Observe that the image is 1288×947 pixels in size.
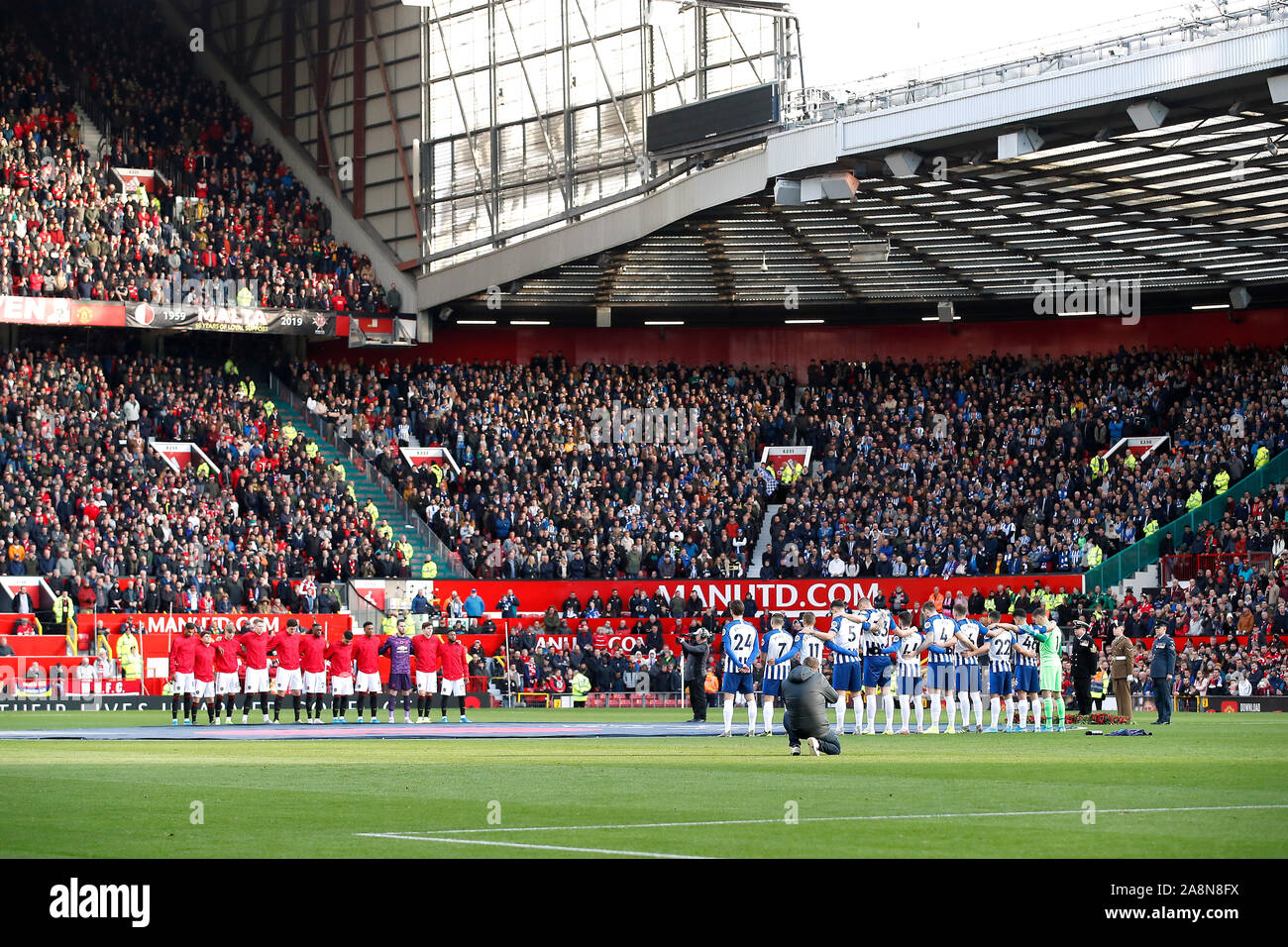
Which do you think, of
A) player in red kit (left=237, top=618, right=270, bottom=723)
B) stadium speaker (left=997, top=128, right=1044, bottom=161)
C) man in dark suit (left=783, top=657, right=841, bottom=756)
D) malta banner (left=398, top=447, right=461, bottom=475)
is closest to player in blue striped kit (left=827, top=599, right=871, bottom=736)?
man in dark suit (left=783, top=657, right=841, bottom=756)

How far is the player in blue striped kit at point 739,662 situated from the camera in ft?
97.8

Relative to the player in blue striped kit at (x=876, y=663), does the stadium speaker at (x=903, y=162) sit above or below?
above

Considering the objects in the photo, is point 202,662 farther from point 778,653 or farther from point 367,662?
point 778,653

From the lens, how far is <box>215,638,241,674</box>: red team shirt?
35.0m

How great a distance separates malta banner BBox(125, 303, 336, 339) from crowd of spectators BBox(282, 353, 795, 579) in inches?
106

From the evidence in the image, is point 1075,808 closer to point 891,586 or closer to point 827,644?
point 827,644

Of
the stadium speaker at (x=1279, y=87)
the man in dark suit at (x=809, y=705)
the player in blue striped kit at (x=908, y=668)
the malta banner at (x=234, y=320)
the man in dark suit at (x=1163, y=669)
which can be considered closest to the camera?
the man in dark suit at (x=809, y=705)

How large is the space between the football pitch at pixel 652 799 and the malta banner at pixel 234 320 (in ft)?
96.9

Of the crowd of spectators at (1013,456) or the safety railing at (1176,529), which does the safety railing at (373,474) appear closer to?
the crowd of spectators at (1013,456)

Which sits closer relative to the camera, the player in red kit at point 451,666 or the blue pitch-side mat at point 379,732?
the blue pitch-side mat at point 379,732

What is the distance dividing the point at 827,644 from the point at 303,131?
40.3 metres
